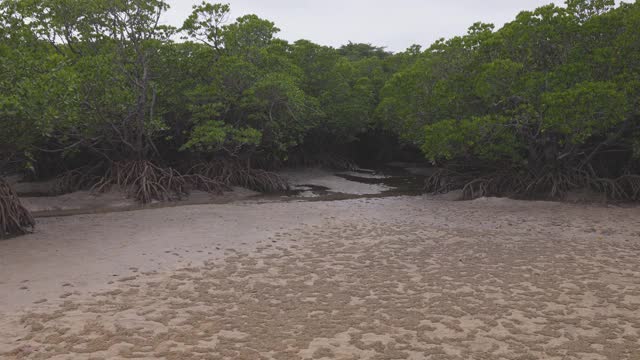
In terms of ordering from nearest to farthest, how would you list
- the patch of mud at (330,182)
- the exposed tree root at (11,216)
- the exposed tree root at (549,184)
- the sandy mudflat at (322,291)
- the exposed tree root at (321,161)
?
the sandy mudflat at (322,291) < the exposed tree root at (11,216) < the exposed tree root at (549,184) < the patch of mud at (330,182) < the exposed tree root at (321,161)

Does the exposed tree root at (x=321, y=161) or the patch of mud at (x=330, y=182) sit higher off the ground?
the exposed tree root at (x=321, y=161)

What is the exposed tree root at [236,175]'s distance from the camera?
811 inches

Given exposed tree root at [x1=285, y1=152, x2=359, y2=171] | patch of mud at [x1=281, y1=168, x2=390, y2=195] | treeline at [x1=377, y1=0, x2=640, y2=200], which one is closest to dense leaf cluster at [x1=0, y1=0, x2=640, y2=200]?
treeline at [x1=377, y1=0, x2=640, y2=200]

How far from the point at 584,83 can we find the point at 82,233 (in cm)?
1401

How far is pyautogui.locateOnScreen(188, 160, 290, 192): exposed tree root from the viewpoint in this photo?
20594 millimetres

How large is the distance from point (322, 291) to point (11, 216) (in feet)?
25.2

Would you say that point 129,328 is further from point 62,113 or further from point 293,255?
point 62,113

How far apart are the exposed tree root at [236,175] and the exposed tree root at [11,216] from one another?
9583 millimetres

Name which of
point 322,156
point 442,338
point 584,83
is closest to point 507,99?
point 584,83

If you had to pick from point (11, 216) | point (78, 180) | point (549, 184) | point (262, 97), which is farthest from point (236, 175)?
point (549, 184)

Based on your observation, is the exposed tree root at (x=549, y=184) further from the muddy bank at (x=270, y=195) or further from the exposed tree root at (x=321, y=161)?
the exposed tree root at (x=321, y=161)

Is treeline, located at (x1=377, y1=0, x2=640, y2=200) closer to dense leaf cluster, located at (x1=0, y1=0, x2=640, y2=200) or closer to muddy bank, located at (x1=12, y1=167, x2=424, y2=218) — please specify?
dense leaf cluster, located at (x1=0, y1=0, x2=640, y2=200)

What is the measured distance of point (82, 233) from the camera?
10.4 meters

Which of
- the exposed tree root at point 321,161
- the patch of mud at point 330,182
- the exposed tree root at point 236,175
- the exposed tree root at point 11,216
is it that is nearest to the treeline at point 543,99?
the patch of mud at point 330,182
